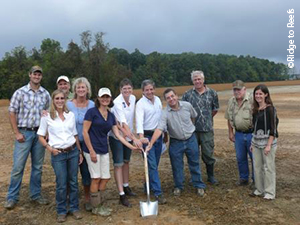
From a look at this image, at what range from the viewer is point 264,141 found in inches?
213

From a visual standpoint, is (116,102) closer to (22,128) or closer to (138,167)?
(22,128)

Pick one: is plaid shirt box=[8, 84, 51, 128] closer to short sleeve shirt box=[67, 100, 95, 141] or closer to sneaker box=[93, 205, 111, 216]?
short sleeve shirt box=[67, 100, 95, 141]

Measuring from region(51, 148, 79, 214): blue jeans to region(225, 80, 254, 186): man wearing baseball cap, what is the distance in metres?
3.00

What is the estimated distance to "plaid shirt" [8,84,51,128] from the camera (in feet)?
16.6

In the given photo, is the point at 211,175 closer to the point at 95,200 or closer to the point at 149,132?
the point at 149,132

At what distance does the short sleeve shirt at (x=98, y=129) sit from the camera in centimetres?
462

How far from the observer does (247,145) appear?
6.00 meters

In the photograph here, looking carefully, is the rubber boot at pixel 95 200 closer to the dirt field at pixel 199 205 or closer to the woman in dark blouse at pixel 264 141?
the dirt field at pixel 199 205

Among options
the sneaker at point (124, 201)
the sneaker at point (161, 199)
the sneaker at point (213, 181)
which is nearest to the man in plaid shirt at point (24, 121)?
the sneaker at point (124, 201)

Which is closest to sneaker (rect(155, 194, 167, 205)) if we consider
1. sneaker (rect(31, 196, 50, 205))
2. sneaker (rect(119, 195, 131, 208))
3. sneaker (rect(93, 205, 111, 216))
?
sneaker (rect(119, 195, 131, 208))

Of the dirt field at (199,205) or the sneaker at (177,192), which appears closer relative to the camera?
the dirt field at (199,205)

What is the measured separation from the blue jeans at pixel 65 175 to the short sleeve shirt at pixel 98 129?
0.26 metres

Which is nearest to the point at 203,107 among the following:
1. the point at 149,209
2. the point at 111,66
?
the point at 149,209

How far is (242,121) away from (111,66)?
101ft
